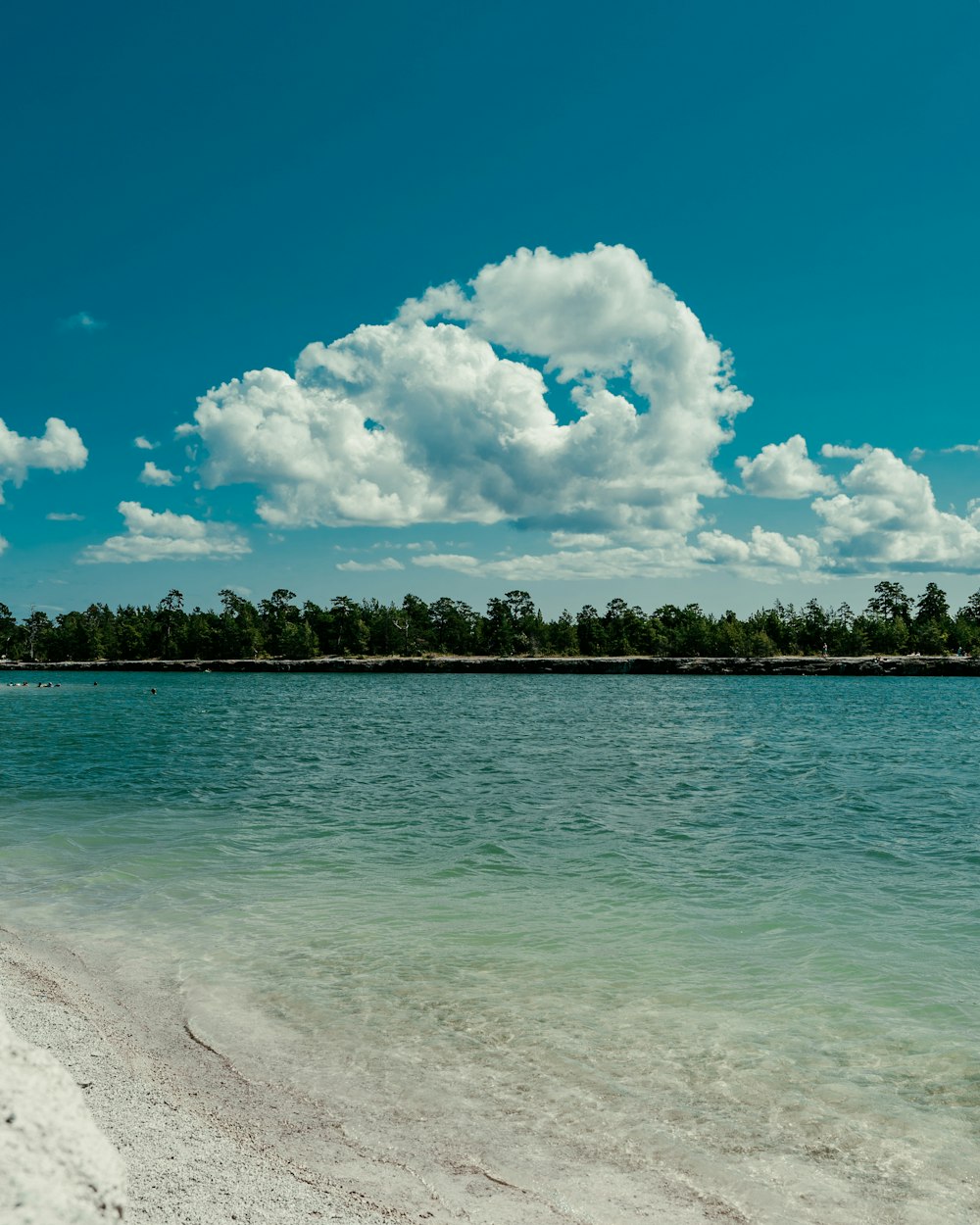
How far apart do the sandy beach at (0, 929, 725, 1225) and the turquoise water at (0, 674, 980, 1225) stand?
345 mm

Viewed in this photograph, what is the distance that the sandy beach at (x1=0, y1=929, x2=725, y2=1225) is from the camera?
346cm

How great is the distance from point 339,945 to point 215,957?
171cm

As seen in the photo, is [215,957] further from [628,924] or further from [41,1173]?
[41,1173]

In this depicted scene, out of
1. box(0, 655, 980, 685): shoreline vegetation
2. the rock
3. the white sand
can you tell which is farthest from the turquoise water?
box(0, 655, 980, 685): shoreline vegetation

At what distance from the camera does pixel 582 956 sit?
473 inches

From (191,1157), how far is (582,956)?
693 centimetres

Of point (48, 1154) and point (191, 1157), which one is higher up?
point (48, 1154)

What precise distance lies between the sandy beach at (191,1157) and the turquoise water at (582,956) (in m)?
0.34

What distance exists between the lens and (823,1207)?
20.8 feet

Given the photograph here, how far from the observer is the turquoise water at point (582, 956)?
718cm

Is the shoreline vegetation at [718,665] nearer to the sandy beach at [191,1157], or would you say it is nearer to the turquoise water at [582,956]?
the turquoise water at [582,956]

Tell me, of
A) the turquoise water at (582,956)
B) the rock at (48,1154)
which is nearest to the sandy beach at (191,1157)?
the rock at (48,1154)

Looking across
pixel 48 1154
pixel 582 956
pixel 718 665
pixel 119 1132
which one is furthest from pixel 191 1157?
pixel 718 665

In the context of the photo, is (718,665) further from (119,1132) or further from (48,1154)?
(48,1154)
